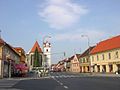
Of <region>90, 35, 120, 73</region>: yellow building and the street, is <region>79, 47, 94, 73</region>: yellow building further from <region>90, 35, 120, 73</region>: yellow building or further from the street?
the street

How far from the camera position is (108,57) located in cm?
9062

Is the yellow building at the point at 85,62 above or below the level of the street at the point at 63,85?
above

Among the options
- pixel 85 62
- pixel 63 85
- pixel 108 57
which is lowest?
pixel 63 85

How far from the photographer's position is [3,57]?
55.6 metres

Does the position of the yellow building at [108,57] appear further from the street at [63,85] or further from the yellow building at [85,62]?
the street at [63,85]

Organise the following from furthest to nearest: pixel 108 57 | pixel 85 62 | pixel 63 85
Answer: pixel 85 62 → pixel 108 57 → pixel 63 85

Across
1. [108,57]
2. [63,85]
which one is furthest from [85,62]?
[63,85]

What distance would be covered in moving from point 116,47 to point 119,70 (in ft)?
30.5

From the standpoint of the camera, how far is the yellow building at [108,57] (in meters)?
84.8

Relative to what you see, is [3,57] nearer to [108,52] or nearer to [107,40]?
[108,52]

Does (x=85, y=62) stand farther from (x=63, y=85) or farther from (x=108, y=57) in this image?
(x=63, y=85)

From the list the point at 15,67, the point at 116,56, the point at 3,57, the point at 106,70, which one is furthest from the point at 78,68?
the point at 3,57

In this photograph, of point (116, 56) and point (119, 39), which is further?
point (119, 39)

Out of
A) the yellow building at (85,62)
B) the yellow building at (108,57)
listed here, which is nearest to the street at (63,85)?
the yellow building at (108,57)
